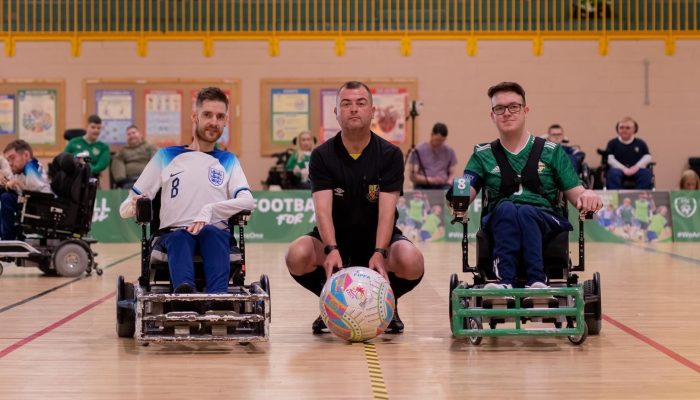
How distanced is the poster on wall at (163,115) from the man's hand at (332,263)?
12.1 metres

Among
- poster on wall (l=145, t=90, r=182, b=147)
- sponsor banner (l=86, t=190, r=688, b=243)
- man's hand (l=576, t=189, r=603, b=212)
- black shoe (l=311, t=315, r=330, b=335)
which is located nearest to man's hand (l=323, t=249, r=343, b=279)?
black shoe (l=311, t=315, r=330, b=335)

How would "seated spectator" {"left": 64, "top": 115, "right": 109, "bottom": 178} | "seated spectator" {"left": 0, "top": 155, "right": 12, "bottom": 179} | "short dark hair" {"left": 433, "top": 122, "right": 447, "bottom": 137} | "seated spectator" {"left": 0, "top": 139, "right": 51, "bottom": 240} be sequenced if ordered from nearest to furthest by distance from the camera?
1. "seated spectator" {"left": 0, "top": 139, "right": 51, "bottom": 240}
2. "seated spectator" {"left": 0, "top": 155, "right": 12, "bottom": 179}
3. "seated spectator" {"left": 64, "top": 115, "right": 109, "bottom": 178}
4. "short dark hair" {"left": 433, "top": 122, "right": 447, "bottom": 137}

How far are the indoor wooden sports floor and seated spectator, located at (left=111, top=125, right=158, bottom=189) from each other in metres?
7.63

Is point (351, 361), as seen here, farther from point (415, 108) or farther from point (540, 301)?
point (415, 108)

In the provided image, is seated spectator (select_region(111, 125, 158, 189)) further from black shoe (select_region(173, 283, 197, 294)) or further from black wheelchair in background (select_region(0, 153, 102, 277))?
black shoe (select_region(173, 283, 197, 294))

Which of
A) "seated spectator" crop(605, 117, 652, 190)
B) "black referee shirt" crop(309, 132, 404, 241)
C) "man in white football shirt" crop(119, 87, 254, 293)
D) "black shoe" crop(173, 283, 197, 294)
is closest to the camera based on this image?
"black shoe" crop(173, 283, 197, 294)

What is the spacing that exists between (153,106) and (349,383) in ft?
44.2

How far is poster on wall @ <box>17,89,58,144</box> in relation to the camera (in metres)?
17.6

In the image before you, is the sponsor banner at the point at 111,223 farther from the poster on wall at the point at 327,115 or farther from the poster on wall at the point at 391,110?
the poster on wall at the point at 391,110

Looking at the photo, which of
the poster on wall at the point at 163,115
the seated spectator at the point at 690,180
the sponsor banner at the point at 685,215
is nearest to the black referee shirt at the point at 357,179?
the sponsor banner at the point at 685,215

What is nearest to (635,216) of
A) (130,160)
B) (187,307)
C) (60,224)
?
(130,160)

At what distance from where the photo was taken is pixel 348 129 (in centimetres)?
605

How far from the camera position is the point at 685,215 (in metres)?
14.9

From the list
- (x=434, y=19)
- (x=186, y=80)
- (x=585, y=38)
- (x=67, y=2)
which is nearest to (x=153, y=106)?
(x=186, y=80)
